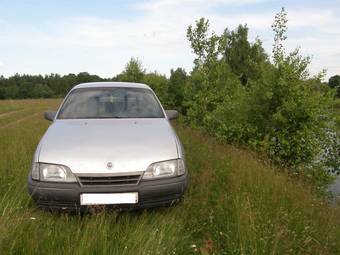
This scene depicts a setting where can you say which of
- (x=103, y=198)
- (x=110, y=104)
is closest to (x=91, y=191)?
(x=103, y=198)

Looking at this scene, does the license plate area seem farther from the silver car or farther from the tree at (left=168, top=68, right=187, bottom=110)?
the tree at (left=168, top=68, right=187, bottom=110)

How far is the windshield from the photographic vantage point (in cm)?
479

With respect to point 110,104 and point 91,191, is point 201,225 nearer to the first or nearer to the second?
point 91,191

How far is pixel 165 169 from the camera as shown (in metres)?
3.56

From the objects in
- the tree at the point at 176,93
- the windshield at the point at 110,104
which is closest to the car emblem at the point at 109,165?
the windshield at the point at 110,104

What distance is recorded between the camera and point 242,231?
3.26 m

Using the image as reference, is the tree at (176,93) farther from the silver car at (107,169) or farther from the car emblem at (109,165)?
the car emblem at (109,165)

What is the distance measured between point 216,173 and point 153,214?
1647mm

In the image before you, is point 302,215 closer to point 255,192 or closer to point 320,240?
point 320,240

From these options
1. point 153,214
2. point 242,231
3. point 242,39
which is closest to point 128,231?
point 153,214

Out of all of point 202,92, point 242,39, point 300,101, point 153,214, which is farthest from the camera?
point 242,39

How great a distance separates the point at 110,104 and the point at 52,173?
1.74 metres

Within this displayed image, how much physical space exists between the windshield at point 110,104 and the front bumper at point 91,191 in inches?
57.6

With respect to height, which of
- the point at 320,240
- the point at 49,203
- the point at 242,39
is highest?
the point at 242,39
